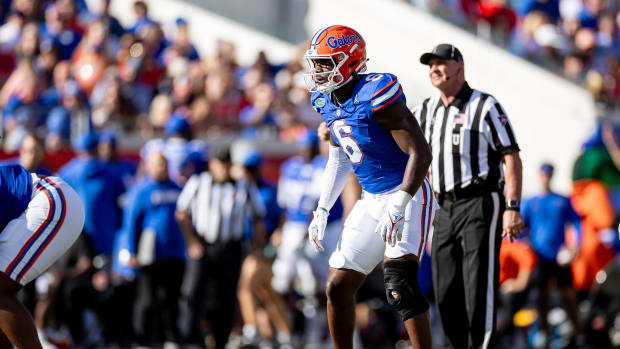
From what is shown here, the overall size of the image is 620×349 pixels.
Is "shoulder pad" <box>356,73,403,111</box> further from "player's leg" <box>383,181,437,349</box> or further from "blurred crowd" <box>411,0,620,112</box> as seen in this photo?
"blurred crowd" <box>411,0,620,112</box>

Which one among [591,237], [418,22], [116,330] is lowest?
[116,330]

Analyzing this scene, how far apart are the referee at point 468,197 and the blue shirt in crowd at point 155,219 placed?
345cm

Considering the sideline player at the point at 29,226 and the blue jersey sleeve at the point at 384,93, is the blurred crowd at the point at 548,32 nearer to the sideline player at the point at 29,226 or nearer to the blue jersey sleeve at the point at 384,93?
the blue jersey sleeve at the point at 384,93

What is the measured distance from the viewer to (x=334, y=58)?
570cm

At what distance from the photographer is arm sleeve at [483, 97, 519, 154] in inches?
255

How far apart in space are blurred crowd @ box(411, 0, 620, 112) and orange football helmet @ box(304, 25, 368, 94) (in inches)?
348

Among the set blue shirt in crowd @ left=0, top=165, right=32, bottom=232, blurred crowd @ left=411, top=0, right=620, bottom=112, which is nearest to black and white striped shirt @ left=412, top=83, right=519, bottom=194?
blue shirt in crowd @ left=0, top=165, right=32, bottom=232

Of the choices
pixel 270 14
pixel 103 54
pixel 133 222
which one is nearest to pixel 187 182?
pixel 133 222

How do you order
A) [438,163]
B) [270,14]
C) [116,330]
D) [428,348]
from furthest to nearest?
[270,14] < [116,330] < [438,163] < [428,348]

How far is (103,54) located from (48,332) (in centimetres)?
374

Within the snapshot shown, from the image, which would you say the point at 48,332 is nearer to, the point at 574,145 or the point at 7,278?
the point at 7,278

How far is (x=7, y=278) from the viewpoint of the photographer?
5.52 m

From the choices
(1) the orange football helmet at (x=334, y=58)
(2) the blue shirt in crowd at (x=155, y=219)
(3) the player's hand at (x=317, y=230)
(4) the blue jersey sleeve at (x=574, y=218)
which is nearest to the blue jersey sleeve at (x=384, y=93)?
(1) the orange football helmet at (x=334, y=58)

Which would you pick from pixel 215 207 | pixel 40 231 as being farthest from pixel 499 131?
pixel 215 207
